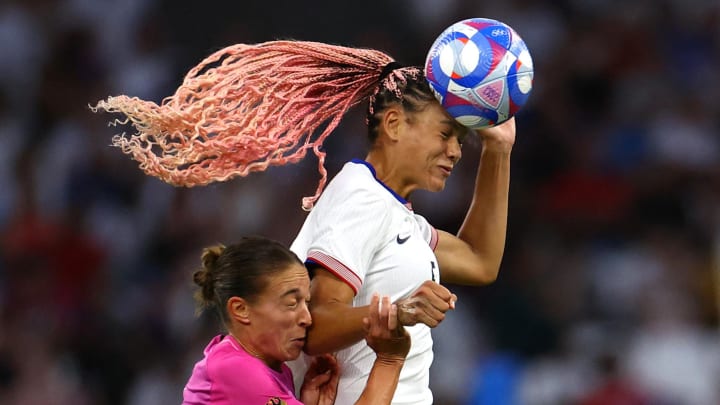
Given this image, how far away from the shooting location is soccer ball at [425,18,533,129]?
10.2 feet

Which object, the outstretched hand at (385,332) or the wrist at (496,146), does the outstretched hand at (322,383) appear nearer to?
the outstretched hand at (385,332)

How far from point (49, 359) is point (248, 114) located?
3.29 m

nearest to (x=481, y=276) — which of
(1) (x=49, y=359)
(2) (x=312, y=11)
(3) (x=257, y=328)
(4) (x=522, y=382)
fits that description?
(3) (x=257, y=328)

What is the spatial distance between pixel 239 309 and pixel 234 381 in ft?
0.61

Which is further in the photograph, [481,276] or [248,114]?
[481,276]

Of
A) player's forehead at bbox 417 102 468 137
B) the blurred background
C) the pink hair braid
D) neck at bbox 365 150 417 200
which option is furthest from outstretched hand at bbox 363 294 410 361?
the blurred background

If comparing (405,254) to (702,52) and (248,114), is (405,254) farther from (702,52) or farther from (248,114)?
(702,52)

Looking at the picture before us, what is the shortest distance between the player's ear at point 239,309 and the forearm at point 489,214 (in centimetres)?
84

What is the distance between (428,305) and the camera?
2695mm

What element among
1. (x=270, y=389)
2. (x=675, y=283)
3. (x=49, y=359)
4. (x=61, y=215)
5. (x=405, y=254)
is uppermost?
(x=405, y=254)

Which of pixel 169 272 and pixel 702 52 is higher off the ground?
pixel 702 52

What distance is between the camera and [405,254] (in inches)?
123

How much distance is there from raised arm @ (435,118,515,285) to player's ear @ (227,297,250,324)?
0.66 metres

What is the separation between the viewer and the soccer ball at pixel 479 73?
3100mm
